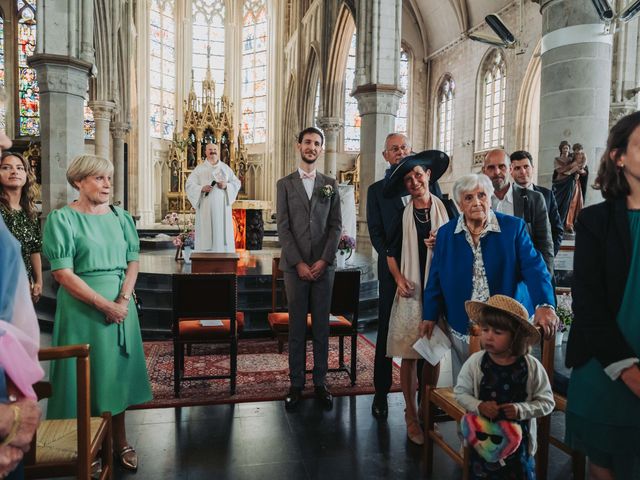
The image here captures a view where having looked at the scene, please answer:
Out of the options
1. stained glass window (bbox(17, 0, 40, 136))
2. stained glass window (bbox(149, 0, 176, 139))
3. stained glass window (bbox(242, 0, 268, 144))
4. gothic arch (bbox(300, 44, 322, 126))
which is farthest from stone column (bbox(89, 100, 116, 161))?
stained glass window (bbox(242, 0, 268, 144))

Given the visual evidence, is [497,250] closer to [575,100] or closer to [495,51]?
[575,100]

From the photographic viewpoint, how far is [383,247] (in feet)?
11.0

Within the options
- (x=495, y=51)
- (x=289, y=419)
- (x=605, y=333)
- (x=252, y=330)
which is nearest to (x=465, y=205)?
(x=605, y=333)

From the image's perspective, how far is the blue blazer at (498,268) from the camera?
2451mm

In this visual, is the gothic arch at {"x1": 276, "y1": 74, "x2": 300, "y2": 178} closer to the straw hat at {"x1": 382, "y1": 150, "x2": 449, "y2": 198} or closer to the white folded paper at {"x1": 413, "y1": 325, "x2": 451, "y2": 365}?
the straw hat at {"x1": 382, "y1": 150, "x2": 449, "y2": 198}

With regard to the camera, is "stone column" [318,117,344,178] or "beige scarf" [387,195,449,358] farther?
"stone column" [318,117,344,178]

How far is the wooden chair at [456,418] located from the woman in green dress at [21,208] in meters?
3.13

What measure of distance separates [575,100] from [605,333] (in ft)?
16.0

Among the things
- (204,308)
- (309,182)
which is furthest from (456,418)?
(204,308)

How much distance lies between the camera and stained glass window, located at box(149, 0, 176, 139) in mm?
21141

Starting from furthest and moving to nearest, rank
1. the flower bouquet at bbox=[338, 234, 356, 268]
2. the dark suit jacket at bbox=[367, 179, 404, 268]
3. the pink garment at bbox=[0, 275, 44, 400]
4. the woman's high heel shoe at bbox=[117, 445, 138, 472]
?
the flower bouquet at bbox=[338, 234, 356, 268] → the dark suit jacket at bbox=[367, 179, 404, 268] → the woman's high heel shoe at bbox=[117, 445, 138, 472] → the pink garment at bbox=[0, 275, 44, 400]

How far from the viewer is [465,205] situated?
2494mm

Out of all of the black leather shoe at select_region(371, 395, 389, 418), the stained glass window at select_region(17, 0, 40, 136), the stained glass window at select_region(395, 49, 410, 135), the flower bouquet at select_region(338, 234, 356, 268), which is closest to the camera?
the black leather shoe at select_region(371, 395, 389, 418)

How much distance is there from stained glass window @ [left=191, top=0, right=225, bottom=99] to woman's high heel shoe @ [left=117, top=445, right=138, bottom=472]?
72.0ft
